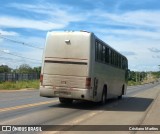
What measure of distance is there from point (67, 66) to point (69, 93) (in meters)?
1.25

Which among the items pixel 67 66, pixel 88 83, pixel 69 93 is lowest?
pixel 69 93

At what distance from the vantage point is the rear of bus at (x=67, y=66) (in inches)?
749

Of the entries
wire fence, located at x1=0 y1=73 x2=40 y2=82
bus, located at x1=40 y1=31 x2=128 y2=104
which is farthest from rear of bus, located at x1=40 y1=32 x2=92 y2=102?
wire fence, located at x1=0 y1=73 x2=40 y2=82

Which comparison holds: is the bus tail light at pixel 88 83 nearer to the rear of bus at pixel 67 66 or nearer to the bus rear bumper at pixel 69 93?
the rear of bus at pixel 67 66

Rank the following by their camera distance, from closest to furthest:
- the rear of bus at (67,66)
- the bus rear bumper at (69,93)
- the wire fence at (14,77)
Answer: the bus rear bumper at (69,93)
the rear of bus at (67,66)
the wire fence at (14,77)

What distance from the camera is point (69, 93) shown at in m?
19.2

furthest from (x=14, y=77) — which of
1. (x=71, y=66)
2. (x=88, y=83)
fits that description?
(x=88, y=83)

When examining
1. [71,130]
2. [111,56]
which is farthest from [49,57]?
[71,130]

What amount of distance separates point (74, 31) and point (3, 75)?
188 ft

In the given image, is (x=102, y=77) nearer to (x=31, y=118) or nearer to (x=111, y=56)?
(x=111, y=56)

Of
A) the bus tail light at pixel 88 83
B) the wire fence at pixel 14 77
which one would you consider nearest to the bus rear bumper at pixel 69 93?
the bus tail light at pixel 88 83

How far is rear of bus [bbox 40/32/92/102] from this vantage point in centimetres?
1903

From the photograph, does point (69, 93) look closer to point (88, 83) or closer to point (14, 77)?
point (88, 83)

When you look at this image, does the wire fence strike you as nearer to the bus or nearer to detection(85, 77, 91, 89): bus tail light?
the bus
